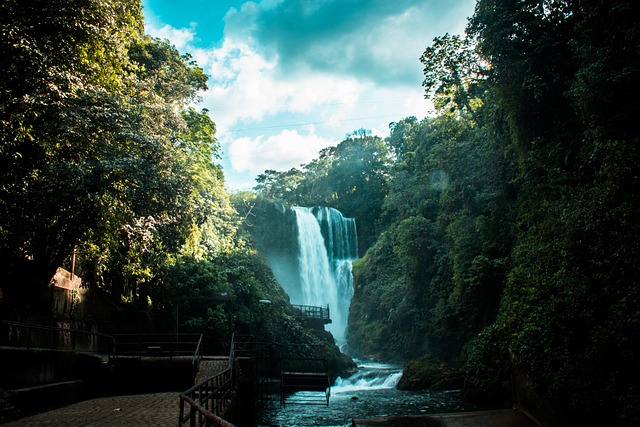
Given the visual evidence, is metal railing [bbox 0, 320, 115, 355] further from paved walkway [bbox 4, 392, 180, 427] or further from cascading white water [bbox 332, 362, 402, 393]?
cascading white water [bbox 332, 362, 402, 393]

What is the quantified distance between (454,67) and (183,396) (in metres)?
22.8

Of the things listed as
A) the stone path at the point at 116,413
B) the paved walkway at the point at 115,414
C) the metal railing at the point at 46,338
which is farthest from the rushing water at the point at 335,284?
the metal railing at the point at 46,338

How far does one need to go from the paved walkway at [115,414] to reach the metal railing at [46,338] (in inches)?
71.8

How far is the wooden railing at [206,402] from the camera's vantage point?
16.4 ft

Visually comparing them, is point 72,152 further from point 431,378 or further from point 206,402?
point 431,378

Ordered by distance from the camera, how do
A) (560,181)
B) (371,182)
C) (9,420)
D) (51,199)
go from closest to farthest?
(9,420) < (51,199) < (560,181) < (371,182)

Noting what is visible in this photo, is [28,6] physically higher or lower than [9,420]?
higher

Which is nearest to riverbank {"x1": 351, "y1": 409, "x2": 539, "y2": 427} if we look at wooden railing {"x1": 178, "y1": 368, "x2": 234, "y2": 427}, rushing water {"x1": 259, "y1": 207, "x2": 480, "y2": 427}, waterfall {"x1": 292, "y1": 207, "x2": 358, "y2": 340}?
wooden railing {"x1": 178, "y1": 368, "x2": 234, "y2": 427}

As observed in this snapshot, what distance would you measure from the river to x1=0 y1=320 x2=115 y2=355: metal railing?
6.38 meters

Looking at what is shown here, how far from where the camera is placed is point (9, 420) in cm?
826

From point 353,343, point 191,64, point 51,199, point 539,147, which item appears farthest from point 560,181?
point 353,343

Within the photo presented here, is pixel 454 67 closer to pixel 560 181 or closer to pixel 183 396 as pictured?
pixel 560 181

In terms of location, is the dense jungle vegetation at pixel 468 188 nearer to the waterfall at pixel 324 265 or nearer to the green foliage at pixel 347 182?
the waterfall at pixel 324 265

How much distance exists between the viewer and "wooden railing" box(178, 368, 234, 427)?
16.4 ft
